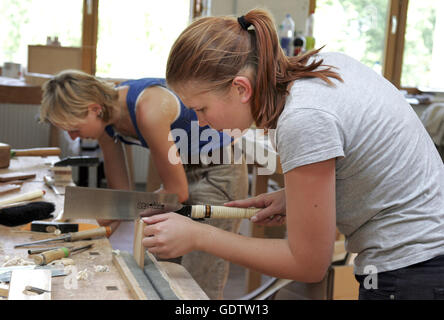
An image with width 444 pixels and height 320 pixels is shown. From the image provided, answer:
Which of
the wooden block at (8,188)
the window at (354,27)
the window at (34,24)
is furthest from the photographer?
the window at (354,27)

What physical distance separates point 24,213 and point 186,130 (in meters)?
0.64

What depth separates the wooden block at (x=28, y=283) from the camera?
90 cm

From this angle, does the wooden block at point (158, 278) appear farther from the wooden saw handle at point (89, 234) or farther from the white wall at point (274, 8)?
the white wall at point (274, 8)

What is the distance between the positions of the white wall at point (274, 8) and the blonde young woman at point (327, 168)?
143 inches

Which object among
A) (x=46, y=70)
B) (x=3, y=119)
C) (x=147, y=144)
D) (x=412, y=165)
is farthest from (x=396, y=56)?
(x=412, y=165)

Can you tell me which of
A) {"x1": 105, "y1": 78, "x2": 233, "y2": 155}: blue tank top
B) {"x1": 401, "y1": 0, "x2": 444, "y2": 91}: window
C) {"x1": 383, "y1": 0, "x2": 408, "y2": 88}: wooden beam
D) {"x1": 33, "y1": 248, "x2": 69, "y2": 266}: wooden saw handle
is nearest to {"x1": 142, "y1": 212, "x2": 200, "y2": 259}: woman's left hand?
{"x1": 33, "y1": 248, "x2": 69, "y2": 266}: wooden saw handle

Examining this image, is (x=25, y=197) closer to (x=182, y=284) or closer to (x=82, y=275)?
(x=82, y=275)

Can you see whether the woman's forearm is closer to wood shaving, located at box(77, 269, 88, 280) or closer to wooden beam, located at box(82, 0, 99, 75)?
wood shaving, located at box(77, 269, 88, 280)

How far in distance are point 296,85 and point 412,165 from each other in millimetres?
262

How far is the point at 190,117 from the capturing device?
179cm

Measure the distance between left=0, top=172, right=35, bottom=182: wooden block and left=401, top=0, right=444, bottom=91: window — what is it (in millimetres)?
4368

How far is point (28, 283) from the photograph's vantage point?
95 centimetres

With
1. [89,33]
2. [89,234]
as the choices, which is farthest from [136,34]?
[89,234]

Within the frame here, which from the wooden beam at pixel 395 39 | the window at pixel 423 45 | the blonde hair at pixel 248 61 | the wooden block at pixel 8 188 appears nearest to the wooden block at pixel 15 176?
the wooden block at pixel 8 188
